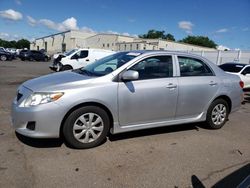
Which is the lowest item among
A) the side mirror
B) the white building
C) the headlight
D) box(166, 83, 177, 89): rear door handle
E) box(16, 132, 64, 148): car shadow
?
box(16, 132, 64, 148): car shadow

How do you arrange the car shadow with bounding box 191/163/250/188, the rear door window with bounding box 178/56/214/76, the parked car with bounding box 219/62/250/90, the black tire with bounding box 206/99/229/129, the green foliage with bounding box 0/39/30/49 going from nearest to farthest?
1. the car shadow with bounding box 191/163/250/188
2. the rear door window with bounding box 178/56/214/76
3. the black tire with bounding box 206/99/229/129
4. the parked car with bounding box 219/62/250/90
5. the green foliage with bounding box 0/39/30/49

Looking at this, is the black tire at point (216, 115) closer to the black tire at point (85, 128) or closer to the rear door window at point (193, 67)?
the rear door window at point (193, 67)

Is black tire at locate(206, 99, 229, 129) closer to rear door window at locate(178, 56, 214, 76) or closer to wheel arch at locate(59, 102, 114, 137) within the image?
rear door window at locate(178, 56, 214, 76)

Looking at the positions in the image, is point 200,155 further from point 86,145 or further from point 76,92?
point 76,92

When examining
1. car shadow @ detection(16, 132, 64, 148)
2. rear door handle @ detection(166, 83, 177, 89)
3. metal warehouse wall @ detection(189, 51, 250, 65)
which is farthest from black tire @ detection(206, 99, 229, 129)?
metal warehouse wall @ detection(189, 51, 250, 65)

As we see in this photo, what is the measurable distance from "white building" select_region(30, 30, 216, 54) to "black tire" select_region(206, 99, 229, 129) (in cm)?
4241

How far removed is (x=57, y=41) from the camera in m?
85.0

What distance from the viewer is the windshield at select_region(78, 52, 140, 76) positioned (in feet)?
15.6

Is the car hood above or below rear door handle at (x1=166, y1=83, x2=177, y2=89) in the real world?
above

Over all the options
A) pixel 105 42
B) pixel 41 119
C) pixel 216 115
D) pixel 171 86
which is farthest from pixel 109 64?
pixel 105 42

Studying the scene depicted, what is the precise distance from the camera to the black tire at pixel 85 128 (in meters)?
4.19

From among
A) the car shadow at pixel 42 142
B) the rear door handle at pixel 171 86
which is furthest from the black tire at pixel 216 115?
the car shadow at pixel 42 142

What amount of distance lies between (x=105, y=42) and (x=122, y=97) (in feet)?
204

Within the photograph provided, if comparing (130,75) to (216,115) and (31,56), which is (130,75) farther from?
(31,56)
